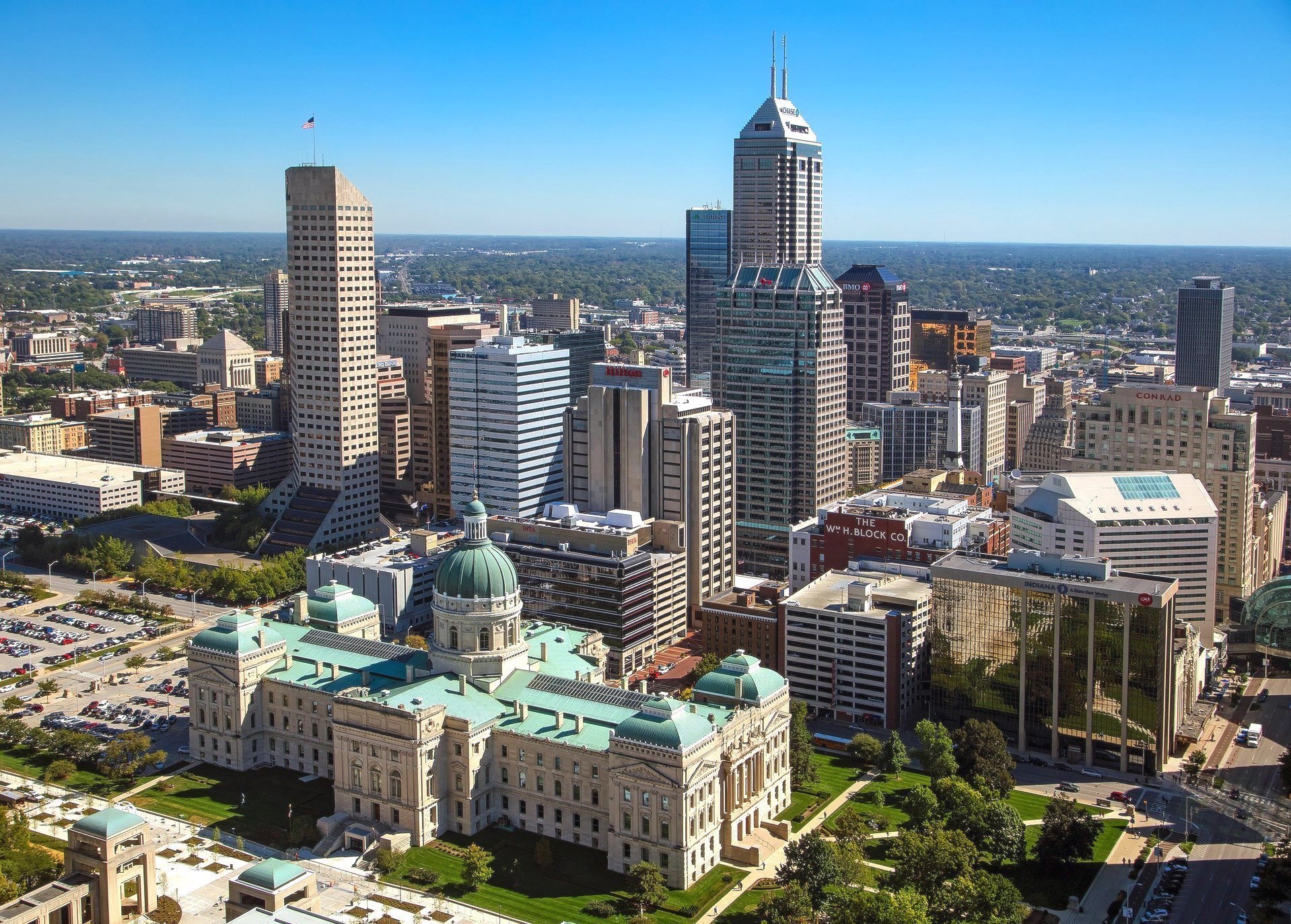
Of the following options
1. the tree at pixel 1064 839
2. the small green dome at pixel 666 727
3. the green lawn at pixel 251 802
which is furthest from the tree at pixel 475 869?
the tree at pixel 1064 839

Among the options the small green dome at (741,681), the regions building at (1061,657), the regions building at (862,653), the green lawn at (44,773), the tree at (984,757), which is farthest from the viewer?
the regions building at (862,653)

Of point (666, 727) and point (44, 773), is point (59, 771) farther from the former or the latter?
point (666, 727)

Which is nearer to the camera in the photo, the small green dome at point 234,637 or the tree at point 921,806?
the tree at point 921,806

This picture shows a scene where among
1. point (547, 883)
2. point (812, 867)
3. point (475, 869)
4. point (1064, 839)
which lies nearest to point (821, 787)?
point (812, 867)

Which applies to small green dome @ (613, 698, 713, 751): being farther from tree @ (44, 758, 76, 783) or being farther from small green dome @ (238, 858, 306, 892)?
tree @ (44, 758, 76, 783)

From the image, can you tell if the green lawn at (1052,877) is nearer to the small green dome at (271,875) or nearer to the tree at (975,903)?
the tree at (975,903)

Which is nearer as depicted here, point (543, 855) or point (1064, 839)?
point (1064, 839)
